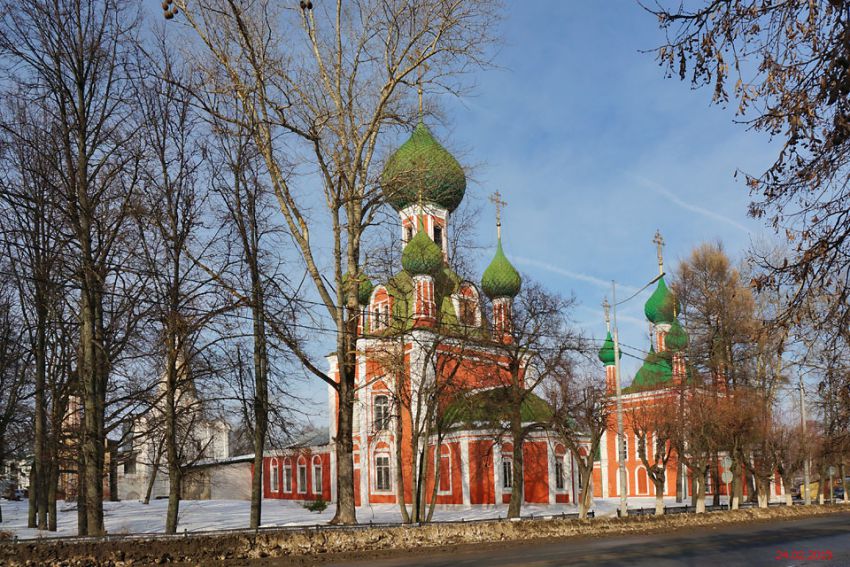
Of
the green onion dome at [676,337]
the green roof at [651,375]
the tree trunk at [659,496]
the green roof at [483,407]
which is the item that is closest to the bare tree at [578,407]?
the green roof at [483,407]

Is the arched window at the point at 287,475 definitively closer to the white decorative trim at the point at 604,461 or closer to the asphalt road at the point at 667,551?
the white decorative trim at the point at 604,461

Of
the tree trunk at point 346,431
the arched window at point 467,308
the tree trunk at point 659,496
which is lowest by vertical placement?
the tree trunk at point 659,496

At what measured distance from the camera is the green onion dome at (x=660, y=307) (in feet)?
175

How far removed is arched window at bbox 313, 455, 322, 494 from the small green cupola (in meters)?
18.0

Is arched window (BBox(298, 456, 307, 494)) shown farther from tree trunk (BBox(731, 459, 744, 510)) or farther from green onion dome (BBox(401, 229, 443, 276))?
tree trunk (BBox(731, 459, 744, 510))

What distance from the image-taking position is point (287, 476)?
5453cm

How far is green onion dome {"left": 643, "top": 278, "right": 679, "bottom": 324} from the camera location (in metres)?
53.3

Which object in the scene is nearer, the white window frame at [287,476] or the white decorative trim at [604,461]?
the white window frame at [287,476]

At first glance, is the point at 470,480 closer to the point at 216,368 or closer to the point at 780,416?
the point at 780,416

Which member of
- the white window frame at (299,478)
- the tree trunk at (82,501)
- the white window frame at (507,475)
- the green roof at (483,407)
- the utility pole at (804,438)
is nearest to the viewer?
the tree trunk at (82,501)

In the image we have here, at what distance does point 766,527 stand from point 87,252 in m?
22.6

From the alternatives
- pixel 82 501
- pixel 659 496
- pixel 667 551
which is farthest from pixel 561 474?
pixel 82 501

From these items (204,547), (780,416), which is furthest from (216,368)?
(780,416)

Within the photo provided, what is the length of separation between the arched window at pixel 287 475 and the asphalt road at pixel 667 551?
1359 inches
